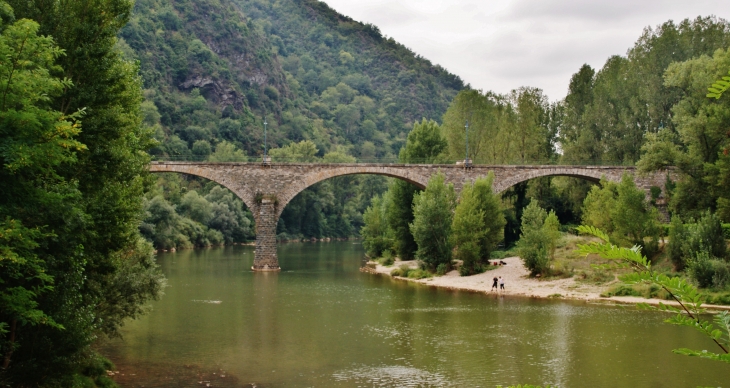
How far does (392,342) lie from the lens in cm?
2178

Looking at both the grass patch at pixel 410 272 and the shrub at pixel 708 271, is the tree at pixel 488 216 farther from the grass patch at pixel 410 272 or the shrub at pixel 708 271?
the shrub at pixel 708 271

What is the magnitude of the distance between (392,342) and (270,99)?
97.0 meters

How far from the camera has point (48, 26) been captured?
556 inches

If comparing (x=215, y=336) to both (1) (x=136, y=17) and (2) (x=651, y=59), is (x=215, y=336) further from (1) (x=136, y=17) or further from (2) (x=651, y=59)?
(1) (x=136, y=17)

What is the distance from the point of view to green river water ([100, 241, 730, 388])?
17172 mm

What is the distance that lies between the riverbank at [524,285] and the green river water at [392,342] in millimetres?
1573

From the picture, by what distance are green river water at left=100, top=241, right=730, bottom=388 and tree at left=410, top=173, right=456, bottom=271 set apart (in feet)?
21.8

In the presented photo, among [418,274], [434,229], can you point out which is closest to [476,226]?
[434,229]

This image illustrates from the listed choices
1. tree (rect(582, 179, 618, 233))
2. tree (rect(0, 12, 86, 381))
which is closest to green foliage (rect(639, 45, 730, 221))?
tree (rect(582, 179, 618, 233))

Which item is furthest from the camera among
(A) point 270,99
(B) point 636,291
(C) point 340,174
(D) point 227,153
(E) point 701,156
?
(A) point 270,99

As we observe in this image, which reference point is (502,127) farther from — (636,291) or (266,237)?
(636,291)

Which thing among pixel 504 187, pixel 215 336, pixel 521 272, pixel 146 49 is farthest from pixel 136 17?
pixel 215 336

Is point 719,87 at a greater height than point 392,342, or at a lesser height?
greater

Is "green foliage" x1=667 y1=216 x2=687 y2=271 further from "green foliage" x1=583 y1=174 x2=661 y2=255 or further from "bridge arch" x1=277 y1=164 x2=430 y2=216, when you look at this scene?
"bridge arch" x1=277 y1=164 x2=430 y2=216
